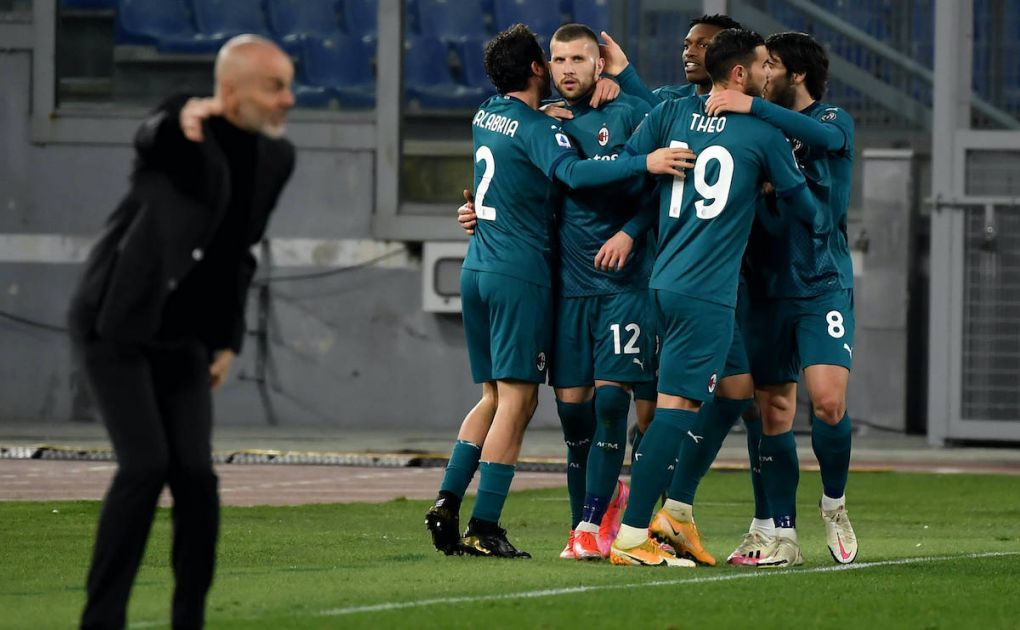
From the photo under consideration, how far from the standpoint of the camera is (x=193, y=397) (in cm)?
562

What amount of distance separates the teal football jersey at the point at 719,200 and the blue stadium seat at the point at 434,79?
13.8 meters

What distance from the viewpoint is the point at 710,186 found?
8133 millimetres

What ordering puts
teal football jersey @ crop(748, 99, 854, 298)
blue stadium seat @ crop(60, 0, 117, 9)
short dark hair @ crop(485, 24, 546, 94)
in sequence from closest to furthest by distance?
teal football jersey @ crop(748, 99, 854, 298), short dark hair @ crop(485, 24, 546, 94), blue stadium seat @ crop(60, 0, 117, 9)

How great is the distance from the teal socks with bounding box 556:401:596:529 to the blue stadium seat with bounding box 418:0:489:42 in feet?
44.3

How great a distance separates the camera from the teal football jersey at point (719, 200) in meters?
8.09

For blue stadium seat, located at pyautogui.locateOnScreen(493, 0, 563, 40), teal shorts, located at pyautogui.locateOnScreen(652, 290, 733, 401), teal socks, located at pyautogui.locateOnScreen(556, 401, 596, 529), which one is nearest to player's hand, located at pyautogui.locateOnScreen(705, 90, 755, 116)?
teal shorts, located at pyautogui.locateOnScreen(652, 290, 733, 401)

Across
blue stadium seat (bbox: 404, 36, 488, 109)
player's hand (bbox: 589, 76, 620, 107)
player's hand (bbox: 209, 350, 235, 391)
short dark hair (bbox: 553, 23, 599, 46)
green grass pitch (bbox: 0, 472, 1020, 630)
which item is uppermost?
blue stadium seat (bbox: 404, 36, 488, 109)

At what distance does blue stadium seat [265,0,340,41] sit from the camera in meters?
22.0

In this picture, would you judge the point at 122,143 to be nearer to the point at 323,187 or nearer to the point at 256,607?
the point at 323,187

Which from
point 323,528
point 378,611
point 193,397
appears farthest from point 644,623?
point 323,528

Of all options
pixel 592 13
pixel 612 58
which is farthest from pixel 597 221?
pixel 592 13

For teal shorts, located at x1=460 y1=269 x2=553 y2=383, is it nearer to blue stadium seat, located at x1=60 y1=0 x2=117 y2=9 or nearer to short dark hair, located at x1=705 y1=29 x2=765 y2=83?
short dark hair, located at x1=705 y1=29 x2=765 y2=83

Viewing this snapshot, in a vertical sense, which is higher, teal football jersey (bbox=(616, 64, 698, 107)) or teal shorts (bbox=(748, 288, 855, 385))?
teal football jersey (bbox=(616, 64, 698, 107))

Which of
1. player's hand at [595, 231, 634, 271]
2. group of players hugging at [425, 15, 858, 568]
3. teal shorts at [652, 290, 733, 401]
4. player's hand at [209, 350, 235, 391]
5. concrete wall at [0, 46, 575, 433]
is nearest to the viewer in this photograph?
player's hand at [209, 350, 235, 391]
